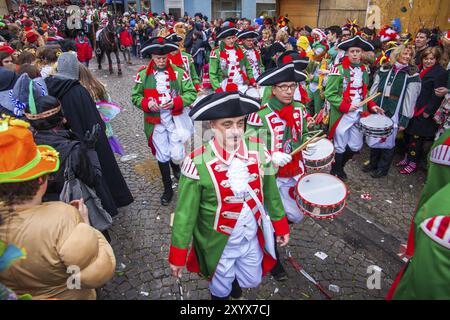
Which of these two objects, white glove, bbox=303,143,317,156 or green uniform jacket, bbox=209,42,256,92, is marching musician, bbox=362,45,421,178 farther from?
green uniform jacket, bbox=209,42,256,92

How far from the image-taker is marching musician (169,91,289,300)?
2377 mm

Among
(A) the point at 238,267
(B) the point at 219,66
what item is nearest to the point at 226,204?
(A) the point at 238,267

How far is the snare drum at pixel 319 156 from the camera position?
11.9 feet

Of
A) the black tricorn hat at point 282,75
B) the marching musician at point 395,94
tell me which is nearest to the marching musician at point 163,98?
the black tricorn hat at point 282,75

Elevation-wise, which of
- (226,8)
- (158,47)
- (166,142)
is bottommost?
(166,142)

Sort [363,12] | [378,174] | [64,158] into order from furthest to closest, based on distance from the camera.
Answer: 1. [363,12]
2. [378,174]
3. [64,158]

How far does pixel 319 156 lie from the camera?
3.68 meters

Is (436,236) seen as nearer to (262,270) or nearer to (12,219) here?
(262,270)

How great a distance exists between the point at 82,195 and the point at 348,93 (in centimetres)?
414

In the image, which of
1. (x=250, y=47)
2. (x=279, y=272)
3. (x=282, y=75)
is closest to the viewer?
(x=282, y=75)

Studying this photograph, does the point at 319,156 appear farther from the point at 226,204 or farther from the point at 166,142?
the point at 166,142

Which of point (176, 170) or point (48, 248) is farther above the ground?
point (48, 248)

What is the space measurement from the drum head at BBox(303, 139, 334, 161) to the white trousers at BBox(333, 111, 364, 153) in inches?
55.1

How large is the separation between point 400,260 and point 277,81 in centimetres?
265
